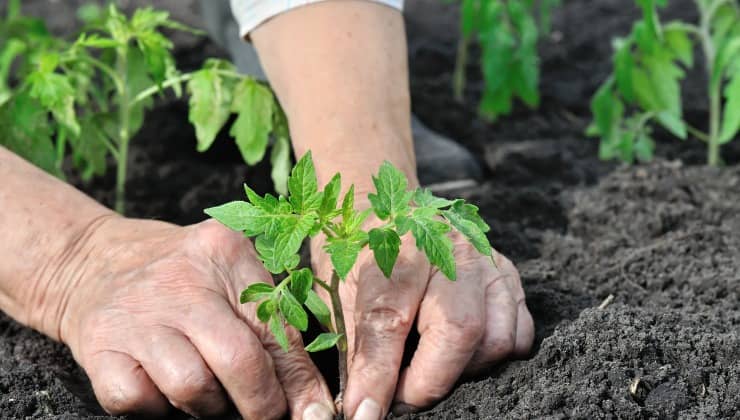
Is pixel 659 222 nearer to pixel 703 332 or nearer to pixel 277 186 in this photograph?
pixel 703 332

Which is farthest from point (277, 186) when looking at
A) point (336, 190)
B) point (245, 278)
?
point (336, 190)

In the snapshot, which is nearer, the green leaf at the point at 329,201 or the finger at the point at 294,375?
the green leaf at the point at 329,201

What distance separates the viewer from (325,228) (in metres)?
1.62

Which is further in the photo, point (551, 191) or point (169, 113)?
point (169, 113)

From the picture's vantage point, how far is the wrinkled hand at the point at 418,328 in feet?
5.68

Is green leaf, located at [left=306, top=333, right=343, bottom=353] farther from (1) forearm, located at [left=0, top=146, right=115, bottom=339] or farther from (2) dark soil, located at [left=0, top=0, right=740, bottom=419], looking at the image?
(1) forearm, located at [left=0, top=146, right=115, bottom=339]

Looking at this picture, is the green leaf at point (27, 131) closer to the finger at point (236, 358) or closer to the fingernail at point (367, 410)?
the finger at point (236, 358)

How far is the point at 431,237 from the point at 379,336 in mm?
285

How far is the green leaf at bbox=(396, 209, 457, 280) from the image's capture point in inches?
60.7

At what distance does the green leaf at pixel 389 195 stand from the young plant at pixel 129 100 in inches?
33.4

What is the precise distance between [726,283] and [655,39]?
3.37 feet

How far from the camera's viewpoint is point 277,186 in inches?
97.2

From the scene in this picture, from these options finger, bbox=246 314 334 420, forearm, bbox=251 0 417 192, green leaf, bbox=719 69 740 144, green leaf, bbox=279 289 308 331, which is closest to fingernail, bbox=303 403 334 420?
finger, bbox=246 314 334 420

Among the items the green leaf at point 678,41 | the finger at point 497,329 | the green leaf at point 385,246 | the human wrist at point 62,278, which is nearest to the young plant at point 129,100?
the human wrist at point 62,278
